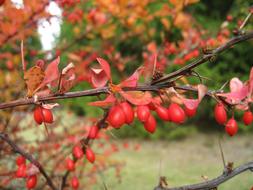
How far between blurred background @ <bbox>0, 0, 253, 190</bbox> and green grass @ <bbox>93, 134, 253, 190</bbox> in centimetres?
1

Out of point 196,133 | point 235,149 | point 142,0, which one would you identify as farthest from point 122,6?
point 196,133

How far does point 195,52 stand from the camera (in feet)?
9.91

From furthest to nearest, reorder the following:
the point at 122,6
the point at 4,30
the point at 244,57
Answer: the point at 244,57
the point at 122,6
the point at 4,30

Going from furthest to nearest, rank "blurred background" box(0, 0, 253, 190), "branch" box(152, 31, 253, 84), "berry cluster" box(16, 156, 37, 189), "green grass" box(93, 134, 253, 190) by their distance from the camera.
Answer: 1. "green grass" box(93, 134, 253, 190)
2. "blurred background" box(0, 0, 253, 190)
3. "berry cluster" box(16, 156, 37, 189)
4. "branch" box(152, 31, 253, 84)

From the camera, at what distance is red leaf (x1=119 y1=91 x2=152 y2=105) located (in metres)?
0.80

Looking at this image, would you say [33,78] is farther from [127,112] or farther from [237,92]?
[237,92]

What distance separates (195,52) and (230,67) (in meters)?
3.38

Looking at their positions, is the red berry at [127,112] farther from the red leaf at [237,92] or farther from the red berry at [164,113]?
the red leaf at [237,92]

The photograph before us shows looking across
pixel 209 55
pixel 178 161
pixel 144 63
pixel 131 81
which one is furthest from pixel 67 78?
pixel 178 161

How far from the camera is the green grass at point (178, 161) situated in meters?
3.59

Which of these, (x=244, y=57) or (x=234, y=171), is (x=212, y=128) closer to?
(x=244, y=57)

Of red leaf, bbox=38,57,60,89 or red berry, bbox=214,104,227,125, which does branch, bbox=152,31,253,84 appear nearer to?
red berry, bbox=214,104,227,125

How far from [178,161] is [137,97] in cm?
436

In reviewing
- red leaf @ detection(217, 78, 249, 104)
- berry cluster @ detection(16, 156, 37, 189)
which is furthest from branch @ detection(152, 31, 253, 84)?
berry cluster @ detection(16, 156, 37, 189)
